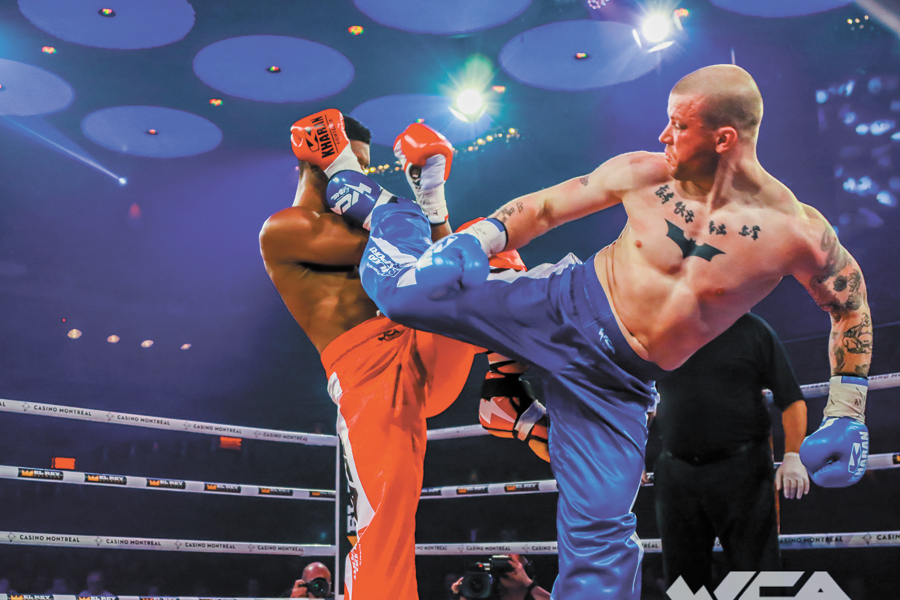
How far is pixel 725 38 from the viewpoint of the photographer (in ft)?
15.0

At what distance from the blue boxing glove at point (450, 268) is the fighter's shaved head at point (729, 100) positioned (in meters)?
0.54

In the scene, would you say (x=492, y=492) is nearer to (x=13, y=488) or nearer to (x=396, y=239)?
(x=396, y=239)

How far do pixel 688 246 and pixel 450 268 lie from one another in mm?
475

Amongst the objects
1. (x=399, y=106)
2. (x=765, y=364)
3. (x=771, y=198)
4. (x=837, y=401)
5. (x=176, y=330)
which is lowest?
(x=837, y=401)

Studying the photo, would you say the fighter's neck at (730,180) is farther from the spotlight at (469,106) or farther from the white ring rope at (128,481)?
the spotlight at (469,106)

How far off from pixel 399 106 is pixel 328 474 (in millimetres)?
3926

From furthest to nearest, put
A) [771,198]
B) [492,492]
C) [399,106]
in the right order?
Answer: [399,106]
[492,492]
[771,198]

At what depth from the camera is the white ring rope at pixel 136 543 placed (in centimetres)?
257

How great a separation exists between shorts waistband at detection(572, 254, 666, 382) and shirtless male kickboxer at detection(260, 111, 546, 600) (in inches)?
13.4

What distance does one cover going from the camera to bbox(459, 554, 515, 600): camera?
8.43 feet

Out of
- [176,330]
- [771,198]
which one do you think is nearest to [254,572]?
[176,330]

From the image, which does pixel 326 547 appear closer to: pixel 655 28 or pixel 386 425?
pixel 386 425

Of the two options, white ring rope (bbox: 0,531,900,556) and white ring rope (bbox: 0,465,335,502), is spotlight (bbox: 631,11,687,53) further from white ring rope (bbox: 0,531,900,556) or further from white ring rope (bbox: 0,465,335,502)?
white ring rope (bbox: 0,465,335,502)

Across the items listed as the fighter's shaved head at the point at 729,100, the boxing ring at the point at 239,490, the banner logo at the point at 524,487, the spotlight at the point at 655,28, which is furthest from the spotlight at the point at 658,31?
the fighter's shaved head at the point at 729,100
